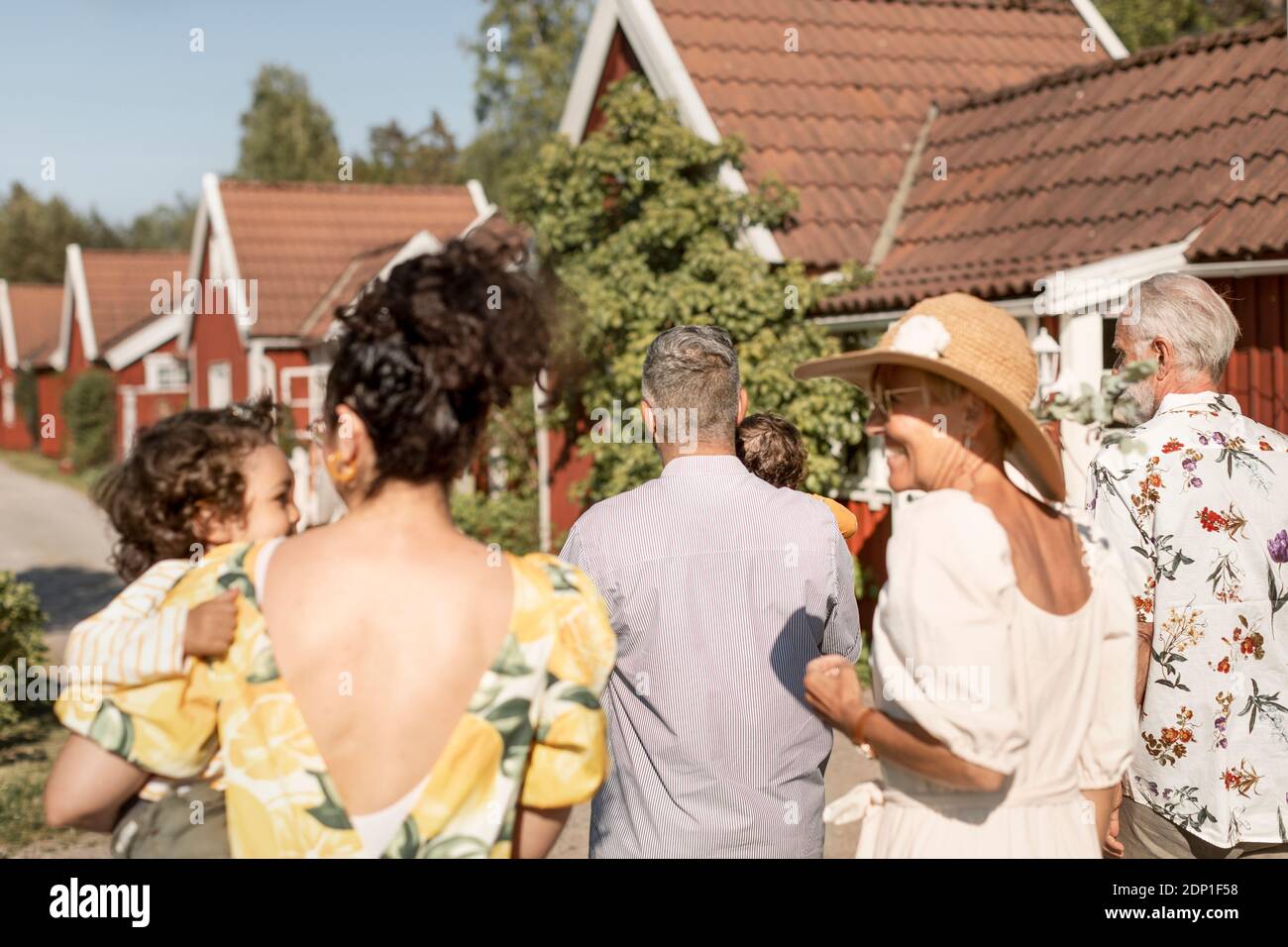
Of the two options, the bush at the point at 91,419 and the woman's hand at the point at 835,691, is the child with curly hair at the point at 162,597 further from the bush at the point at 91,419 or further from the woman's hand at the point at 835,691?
the bush at the point at 91,419

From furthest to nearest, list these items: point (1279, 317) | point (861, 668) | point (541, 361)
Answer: point (861, 668) → point (1279, 317) → point (541, 361)

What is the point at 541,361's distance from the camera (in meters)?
2.24

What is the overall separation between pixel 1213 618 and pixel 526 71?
38.9 meters

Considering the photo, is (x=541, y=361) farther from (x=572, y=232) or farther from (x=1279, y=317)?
(x=572, y=232)

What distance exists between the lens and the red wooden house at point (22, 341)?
45125 mm

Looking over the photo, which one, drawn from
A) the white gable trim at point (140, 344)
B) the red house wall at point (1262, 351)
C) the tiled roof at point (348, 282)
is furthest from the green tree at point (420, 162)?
the red house wall at point (1262, 351)

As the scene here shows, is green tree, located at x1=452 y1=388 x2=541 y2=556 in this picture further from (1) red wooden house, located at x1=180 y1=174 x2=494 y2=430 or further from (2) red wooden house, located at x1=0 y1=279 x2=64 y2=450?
(2) red wooden house, located at x1=0 y1=279 x2=64 y2=450

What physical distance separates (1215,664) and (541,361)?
1931 millimetres

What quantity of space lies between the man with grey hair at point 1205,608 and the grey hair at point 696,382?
37.3 inches

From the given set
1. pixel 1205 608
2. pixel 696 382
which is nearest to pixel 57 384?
pixel 696 382

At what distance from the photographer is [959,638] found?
84.1 inches

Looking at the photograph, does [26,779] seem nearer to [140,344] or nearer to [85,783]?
[85,783]
